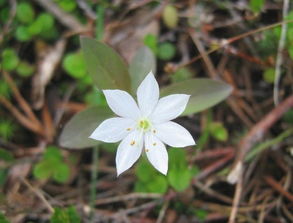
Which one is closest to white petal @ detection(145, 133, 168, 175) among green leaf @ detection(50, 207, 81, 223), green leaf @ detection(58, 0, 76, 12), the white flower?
the white flower

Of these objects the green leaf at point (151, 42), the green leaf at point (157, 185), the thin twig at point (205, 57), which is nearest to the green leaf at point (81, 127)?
the green leaf at point (157, 185)

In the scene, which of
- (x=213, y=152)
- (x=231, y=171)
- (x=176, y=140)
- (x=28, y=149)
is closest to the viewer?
(x=176, y=140)

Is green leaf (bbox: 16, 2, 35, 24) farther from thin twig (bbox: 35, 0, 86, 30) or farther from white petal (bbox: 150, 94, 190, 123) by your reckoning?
white petal (bbox: 150, 94, 190, 123)

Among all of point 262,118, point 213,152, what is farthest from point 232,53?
point 213,152

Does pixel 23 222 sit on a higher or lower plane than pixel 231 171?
lower

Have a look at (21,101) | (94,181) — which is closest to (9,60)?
(21,101)

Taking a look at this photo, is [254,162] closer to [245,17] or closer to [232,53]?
[232,53]

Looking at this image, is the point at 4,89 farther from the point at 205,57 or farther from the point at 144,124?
the point at 205,57
